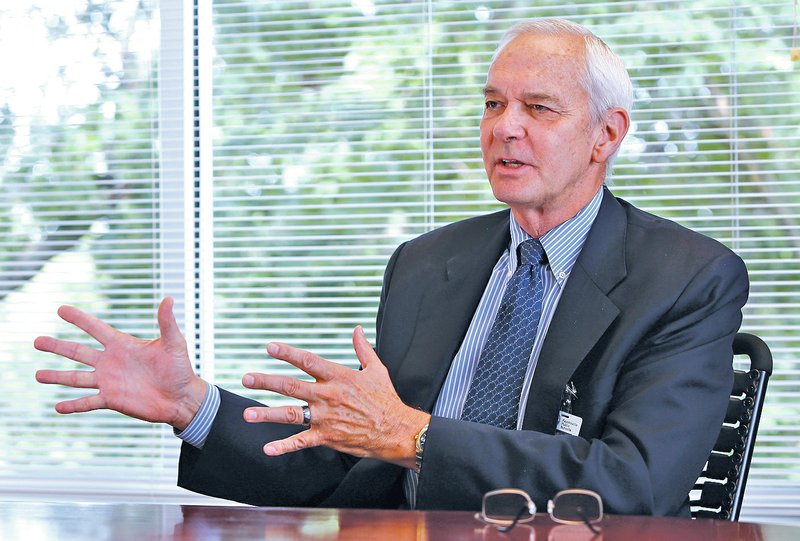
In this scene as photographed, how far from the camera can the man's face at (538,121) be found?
192cm

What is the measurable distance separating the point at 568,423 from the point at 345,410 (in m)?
0.45

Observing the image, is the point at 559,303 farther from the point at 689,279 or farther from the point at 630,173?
the point at 630,173

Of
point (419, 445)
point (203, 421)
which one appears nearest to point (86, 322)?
point (203, 421)

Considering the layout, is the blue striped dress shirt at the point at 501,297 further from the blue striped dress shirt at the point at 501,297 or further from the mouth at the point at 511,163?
the mouth at the point at 511,163

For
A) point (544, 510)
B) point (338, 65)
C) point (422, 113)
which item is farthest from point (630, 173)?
point (544, 510)

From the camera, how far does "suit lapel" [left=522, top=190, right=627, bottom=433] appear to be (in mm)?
1745

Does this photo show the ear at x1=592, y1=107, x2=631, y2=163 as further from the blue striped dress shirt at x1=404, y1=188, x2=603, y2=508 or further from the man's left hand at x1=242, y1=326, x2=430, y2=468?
the man's left hand at x1=242, y1=326, x2=430, y2=468

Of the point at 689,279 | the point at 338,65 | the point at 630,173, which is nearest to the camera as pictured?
the point at 689,279

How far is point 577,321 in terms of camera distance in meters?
1.79

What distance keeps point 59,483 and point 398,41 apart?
6.01ft

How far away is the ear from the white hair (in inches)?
0.7

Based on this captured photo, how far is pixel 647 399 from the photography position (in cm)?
163

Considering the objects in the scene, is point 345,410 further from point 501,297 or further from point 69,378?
point 501,297

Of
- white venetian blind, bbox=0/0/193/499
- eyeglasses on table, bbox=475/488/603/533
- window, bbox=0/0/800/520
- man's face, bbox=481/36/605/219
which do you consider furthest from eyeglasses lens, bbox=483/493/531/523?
white venetian blind, bbox=0/0/193/499
